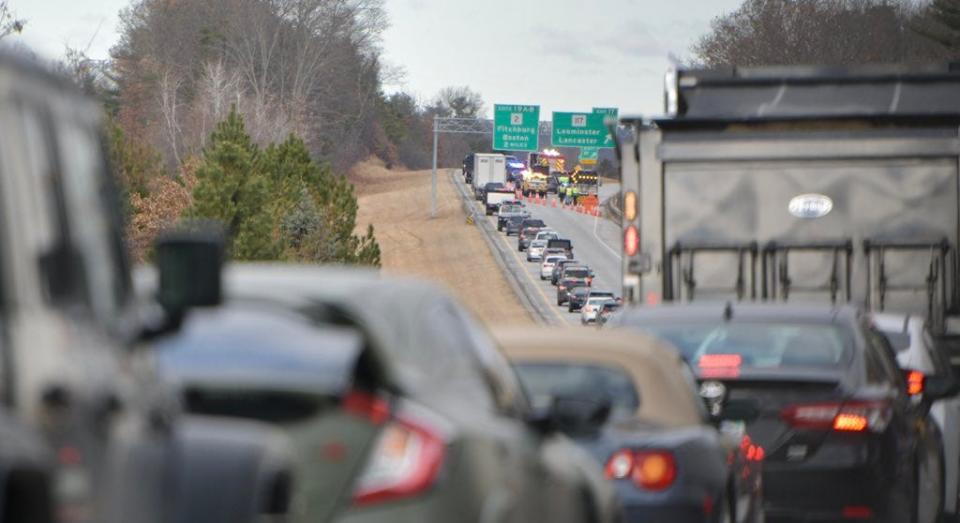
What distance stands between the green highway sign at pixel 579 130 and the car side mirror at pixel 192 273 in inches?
2821

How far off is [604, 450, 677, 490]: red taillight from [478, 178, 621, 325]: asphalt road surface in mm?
66587

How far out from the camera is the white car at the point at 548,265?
96.7 meters

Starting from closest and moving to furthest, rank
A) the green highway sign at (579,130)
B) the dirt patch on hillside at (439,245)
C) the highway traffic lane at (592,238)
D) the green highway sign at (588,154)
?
the green highway sign at (579,130)
the green highway sign at (588,154)
the dirt patch on hillside at (439,245)
the highway traffic lane at (592,238)

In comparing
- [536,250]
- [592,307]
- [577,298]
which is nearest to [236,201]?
[592,307]

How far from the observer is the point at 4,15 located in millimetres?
42406

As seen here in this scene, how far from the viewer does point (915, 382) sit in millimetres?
12727

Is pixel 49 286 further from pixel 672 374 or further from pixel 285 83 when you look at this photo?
pixel 285 83

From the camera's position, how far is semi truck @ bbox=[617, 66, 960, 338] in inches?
611

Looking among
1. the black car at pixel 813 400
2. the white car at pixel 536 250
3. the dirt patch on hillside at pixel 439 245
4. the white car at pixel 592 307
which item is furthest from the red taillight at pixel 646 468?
the white car at pixel 536 250

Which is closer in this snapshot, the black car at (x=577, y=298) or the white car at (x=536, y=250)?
the black car at (x=577, y=298)

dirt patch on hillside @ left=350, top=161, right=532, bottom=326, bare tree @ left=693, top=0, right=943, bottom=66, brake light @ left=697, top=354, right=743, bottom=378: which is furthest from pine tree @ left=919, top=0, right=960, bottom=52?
brake light @ left=697, top=354, right=743, bottom=378

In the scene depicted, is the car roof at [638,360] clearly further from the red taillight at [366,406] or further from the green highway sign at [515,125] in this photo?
the green highway sign at [515,125]

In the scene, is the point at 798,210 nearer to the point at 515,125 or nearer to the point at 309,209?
the point at 309,209

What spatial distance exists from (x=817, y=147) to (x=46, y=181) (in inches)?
514
